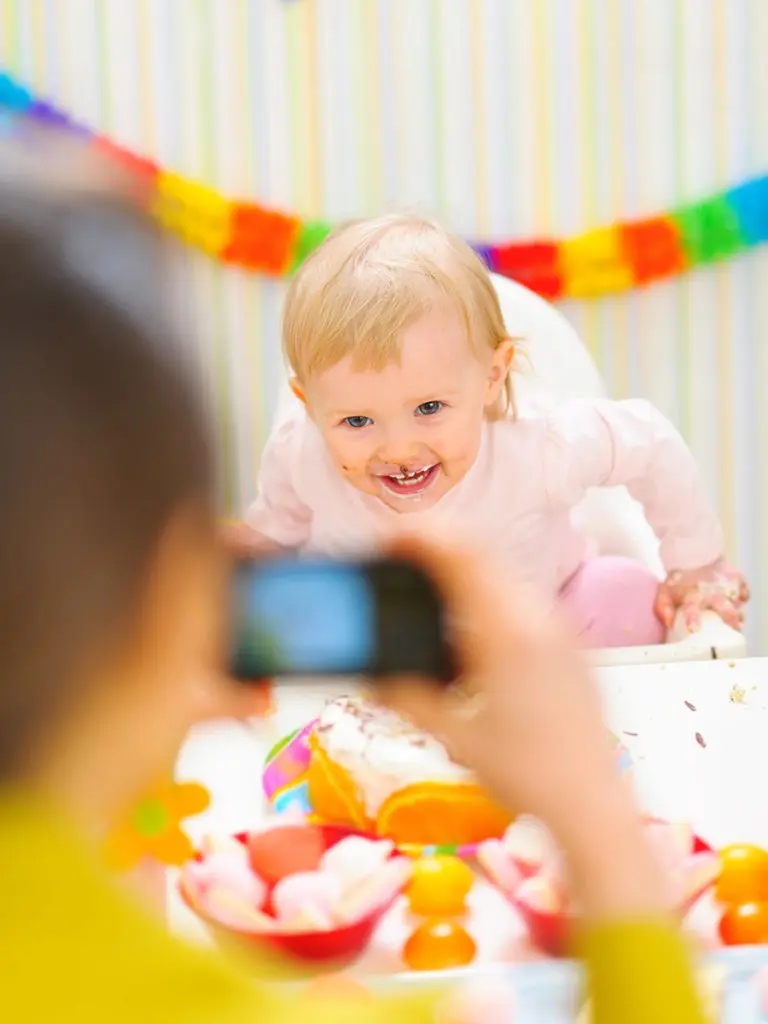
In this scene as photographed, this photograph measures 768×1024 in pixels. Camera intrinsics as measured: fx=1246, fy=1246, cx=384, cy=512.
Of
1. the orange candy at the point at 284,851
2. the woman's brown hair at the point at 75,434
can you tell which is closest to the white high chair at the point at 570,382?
the orange candy at the point at 284,851


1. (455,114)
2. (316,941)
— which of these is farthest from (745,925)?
(455,114)

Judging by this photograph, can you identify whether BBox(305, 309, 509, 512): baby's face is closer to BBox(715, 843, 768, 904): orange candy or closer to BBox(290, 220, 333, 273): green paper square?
BBox(715, 843, 768, 904): orange candy

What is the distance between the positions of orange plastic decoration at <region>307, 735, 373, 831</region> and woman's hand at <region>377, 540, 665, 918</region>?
21.7 inches

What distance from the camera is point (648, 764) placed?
98 cm

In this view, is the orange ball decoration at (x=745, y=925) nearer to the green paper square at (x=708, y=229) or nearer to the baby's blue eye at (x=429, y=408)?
the baby's blue eye at (x=429, y=408)

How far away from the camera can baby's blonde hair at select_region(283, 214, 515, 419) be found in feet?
3.98

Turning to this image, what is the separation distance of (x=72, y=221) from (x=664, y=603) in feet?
3.81

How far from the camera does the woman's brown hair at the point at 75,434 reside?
0.24 metres

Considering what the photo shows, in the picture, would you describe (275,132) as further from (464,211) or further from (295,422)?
(295,422)

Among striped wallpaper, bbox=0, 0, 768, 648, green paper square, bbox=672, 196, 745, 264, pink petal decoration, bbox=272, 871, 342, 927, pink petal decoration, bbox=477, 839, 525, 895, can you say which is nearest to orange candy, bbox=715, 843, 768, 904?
pink petal decoration, bbox=477, 839, 525, 895

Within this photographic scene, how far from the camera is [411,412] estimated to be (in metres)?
1.26

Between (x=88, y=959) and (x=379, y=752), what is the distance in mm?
660

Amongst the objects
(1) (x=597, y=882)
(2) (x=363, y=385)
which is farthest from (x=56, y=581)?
(2) (x=363, y=385)

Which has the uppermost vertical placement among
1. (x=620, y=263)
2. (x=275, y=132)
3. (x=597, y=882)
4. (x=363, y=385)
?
(x=275, y=132)
